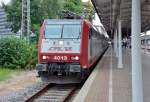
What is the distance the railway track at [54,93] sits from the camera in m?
17.3

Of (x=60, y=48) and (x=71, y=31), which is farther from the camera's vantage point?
(x=71, y=31)

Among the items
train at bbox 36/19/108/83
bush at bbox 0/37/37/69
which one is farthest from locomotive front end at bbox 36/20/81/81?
bush at bbox 0/37/37/69

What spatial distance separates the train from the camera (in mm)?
20250

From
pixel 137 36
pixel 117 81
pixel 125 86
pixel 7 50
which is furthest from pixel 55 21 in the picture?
pixel 137 36

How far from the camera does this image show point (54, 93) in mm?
19469

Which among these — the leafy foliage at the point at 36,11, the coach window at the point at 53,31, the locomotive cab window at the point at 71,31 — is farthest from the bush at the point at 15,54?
the leafy foliage at the point at 36,11

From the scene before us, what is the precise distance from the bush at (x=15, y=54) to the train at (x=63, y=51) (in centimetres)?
944

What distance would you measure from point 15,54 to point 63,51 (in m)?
10.9

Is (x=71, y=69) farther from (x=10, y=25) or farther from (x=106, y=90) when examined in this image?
(x=10, y=25)

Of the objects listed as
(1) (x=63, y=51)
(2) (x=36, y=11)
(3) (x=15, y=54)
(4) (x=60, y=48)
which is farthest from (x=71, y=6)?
(1) (x=63, y=51)

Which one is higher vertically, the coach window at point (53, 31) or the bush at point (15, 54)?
the coach window at point (53, 31)

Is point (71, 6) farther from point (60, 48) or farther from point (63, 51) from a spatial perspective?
point (63, 51)

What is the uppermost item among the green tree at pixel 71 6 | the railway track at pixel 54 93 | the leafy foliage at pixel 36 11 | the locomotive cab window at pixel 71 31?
the green tree at pixel 71 6

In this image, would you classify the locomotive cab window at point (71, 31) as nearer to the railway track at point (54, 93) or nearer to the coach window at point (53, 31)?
the coach window at point (53, 31)
